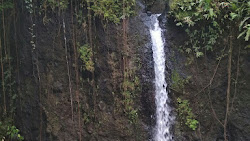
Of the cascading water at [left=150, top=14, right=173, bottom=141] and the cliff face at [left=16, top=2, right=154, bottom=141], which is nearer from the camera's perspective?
the cascading water at [left=150, top=14, right=173, bottom=141]

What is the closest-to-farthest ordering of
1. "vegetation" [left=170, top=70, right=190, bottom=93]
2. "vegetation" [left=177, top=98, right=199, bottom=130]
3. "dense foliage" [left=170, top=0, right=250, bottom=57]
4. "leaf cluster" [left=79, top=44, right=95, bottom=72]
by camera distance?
"dense foliage" [left=170, top=0, right=250, bottom=57]
"vegetation" [left=177, top=98, right=199, bottom=130]
"vegetation" [left=170, top=70, right=190, bottom=93]
"leaf cluster" [left=79, top=44, right=95, bottom=72]

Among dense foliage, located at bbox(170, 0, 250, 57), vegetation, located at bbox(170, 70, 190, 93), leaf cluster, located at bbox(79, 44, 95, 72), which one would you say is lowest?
vegetation, located at bbox(170, 70, 190, 93)

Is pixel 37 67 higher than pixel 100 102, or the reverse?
pixel 37 67

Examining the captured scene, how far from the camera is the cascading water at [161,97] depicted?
5242mm

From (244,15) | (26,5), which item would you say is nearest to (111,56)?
(26,5)

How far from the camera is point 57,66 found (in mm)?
5684

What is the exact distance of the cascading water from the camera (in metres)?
5.24

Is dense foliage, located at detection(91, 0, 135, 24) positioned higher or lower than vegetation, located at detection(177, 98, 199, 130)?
higher

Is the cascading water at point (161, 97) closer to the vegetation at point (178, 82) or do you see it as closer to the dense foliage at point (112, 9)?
the vegetation at point (178, 82)

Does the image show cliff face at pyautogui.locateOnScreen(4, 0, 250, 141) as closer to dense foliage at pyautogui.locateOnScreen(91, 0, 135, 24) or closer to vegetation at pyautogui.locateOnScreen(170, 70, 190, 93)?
vegetation at pyautogui.locateOnScreen(170, 70, 190, 93)

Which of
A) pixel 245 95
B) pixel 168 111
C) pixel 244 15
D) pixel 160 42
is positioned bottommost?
pixel 168 111

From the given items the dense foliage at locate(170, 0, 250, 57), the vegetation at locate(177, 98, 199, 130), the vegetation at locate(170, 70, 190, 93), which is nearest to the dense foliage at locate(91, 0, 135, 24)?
the dense foliage at locate(170, 0, 250, 57)

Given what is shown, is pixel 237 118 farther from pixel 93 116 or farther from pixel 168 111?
pixel 93 116

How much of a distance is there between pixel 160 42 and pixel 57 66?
104 inches
